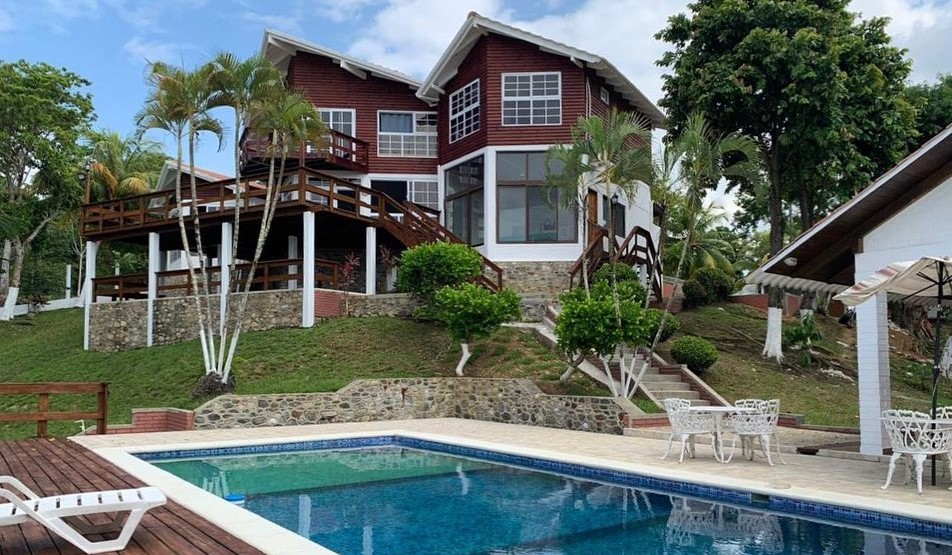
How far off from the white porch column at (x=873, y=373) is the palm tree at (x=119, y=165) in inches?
1101

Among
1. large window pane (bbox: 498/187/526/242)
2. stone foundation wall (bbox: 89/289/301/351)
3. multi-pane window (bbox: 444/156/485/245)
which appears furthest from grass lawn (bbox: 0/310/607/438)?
multi-pane window (bbox: 444/156/485/245)

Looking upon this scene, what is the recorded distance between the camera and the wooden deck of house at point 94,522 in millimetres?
5375

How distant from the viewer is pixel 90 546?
204 inches

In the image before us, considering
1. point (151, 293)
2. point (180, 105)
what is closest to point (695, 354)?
point (180, 105)

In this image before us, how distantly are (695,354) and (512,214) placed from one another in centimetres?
783

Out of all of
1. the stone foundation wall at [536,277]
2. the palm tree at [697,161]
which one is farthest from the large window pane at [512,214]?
the palm tree at [697,161]

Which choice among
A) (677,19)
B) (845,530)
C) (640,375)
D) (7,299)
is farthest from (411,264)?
(7,299)

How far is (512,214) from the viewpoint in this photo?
75.4ft

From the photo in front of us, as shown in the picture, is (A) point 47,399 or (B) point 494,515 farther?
(A) point 47,399

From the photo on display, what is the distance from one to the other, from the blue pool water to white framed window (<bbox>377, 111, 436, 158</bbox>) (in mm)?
16121

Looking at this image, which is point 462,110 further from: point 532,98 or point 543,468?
point 543,468

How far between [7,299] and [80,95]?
29.2 ft

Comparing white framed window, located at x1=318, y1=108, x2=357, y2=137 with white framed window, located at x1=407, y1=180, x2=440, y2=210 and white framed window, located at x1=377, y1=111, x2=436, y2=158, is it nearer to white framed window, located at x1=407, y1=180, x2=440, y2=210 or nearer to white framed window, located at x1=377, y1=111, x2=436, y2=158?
white framed window, located at x1=377, y1=111, x2=436, y2=158

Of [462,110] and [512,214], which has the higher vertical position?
[462,110]
